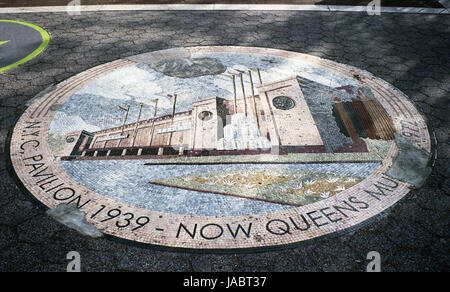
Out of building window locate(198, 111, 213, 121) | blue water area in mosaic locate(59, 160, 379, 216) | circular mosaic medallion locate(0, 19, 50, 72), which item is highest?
circular mosaic medallion locate(0, 19, 50, 72)

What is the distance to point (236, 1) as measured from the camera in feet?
34.1

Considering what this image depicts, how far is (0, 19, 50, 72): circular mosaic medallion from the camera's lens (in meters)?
7.27

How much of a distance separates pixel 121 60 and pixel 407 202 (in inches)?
222

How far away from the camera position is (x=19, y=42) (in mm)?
7949

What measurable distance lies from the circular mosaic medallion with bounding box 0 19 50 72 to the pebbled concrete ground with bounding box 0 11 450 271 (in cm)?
24

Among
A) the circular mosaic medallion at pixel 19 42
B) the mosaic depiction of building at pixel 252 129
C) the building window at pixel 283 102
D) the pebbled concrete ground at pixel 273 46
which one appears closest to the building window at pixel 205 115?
the mosaic depiction of building at pixel 252 129

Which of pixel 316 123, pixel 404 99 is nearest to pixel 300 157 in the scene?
pixel 316 123

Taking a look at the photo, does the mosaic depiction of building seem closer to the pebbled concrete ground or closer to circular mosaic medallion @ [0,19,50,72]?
the pebbled concrete ground

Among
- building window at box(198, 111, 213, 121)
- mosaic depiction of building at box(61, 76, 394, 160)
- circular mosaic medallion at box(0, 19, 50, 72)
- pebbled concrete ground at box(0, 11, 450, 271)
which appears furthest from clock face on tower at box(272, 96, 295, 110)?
circular mosaic medallion at box(0, 19, 50, 72)

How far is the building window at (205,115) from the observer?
544 cm

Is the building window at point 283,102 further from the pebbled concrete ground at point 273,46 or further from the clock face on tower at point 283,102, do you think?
the pebbled concrete ground at point 273,46

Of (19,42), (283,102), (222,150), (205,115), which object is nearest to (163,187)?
(222,150)

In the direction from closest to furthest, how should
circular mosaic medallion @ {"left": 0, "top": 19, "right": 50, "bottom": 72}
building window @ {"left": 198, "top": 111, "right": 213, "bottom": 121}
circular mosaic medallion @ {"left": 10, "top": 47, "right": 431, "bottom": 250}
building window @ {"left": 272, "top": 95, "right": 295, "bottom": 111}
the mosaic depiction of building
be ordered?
1. circular mosaic medallion @ {"left": 10, "top": 47, "right": 431, "bottom": 250}
2. the mosaic depiction of building
3. building window @ {"left": 198, "top": 111, "right": 213, "bottom": 121}
4. building window @ {"left": 272, "top": 95, "right": 295, "bottom": 111}
5. circular mosaic medallion @ {"left": 0, "top": 19, "right": 50, "bottom": 72}

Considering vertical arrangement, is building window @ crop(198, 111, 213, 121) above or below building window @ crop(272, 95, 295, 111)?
above
